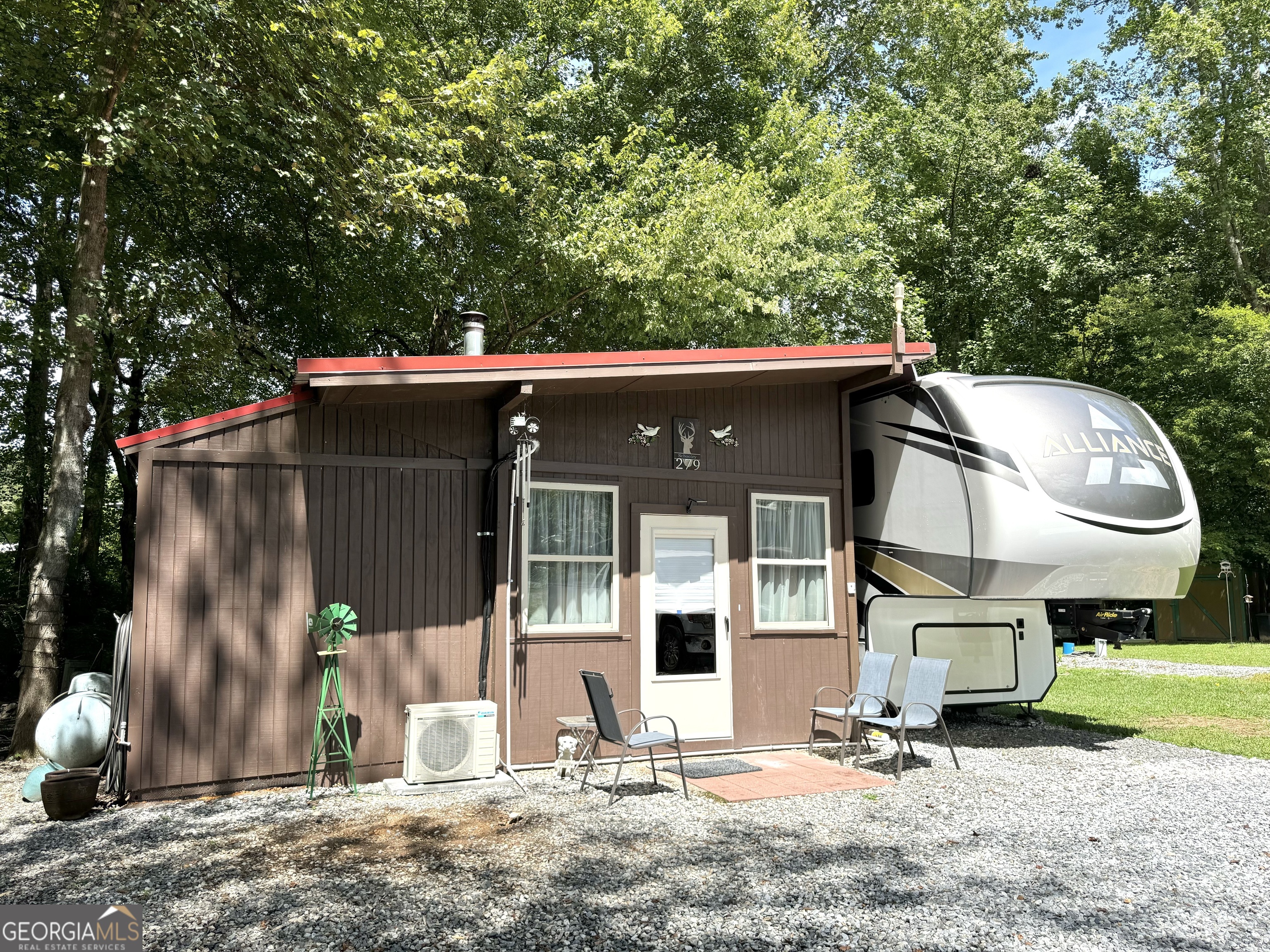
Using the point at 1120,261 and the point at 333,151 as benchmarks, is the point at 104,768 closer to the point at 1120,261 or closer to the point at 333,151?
Result: the point at 333,151

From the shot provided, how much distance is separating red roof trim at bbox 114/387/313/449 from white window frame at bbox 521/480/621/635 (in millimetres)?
1813

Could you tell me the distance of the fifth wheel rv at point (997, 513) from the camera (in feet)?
22.3

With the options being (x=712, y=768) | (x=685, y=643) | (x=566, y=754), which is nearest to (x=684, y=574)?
(x=685, y=643)

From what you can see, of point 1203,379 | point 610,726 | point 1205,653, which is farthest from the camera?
point 1203,379

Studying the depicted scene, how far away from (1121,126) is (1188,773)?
806 inches

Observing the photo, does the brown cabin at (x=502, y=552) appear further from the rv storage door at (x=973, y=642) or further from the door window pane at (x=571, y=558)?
the rv storage door at (x=973, y=642)

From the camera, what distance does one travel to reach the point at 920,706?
7.05 m

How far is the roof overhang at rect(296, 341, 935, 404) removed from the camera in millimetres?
5973

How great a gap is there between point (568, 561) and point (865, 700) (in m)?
2.72

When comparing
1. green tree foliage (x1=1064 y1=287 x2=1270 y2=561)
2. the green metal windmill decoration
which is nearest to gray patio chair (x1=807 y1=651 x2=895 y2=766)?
the green metal windmill decoration

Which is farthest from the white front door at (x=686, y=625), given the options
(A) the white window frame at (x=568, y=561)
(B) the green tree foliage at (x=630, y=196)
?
(B) the green tree foliage at (x=630, y=196)

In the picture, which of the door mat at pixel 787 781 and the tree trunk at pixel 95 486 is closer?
the door mat at pixel 787 781

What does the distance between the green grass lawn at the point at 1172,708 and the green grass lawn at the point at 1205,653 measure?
280cm

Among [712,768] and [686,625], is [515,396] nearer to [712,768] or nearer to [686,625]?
[686,625]
